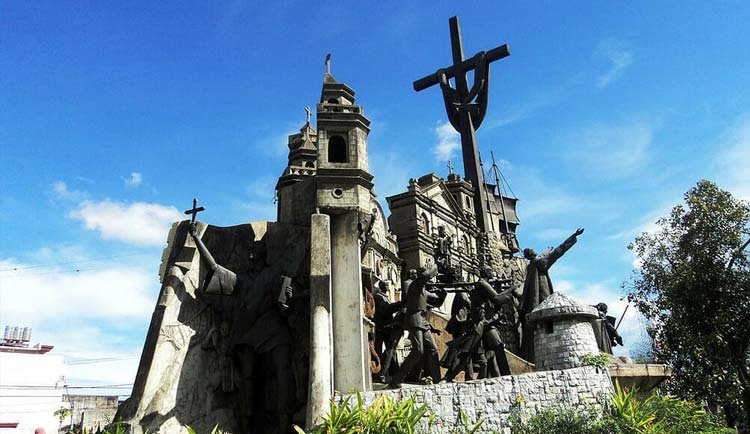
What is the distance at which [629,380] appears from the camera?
1021 centimetres

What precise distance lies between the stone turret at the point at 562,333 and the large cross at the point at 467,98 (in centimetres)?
2062

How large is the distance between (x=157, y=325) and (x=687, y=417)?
952 cm

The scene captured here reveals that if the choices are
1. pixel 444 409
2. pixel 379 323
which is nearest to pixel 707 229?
pixel 379 323

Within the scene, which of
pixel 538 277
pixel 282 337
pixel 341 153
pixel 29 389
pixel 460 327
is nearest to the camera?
pixel 282 337

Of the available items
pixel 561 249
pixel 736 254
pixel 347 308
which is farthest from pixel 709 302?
pixel 347 308

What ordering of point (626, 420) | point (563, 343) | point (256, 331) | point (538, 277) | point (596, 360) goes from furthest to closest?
point (538, 277), point (256, 331), point (563, 343), point (596, 360), point (626, 420)

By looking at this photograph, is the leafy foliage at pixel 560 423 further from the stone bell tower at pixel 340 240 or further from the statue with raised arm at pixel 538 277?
the statue with raised arm at pixel 538 277

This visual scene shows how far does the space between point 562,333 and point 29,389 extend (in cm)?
3897

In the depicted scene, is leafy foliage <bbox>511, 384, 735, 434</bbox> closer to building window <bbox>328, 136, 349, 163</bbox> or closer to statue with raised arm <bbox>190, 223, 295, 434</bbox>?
statue with raised arm <bbox>190, 223, 295, 434</bbox>

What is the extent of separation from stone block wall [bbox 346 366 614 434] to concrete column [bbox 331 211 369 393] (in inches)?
62.9

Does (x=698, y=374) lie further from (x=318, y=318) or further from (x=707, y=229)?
(x=318, y=318)

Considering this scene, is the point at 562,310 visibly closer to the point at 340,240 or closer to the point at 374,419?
the point at 374,419

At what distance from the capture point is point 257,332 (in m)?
11.6

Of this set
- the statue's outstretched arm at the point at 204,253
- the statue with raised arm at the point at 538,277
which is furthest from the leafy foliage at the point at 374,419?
the statue with raised arm at the point at 538,277
